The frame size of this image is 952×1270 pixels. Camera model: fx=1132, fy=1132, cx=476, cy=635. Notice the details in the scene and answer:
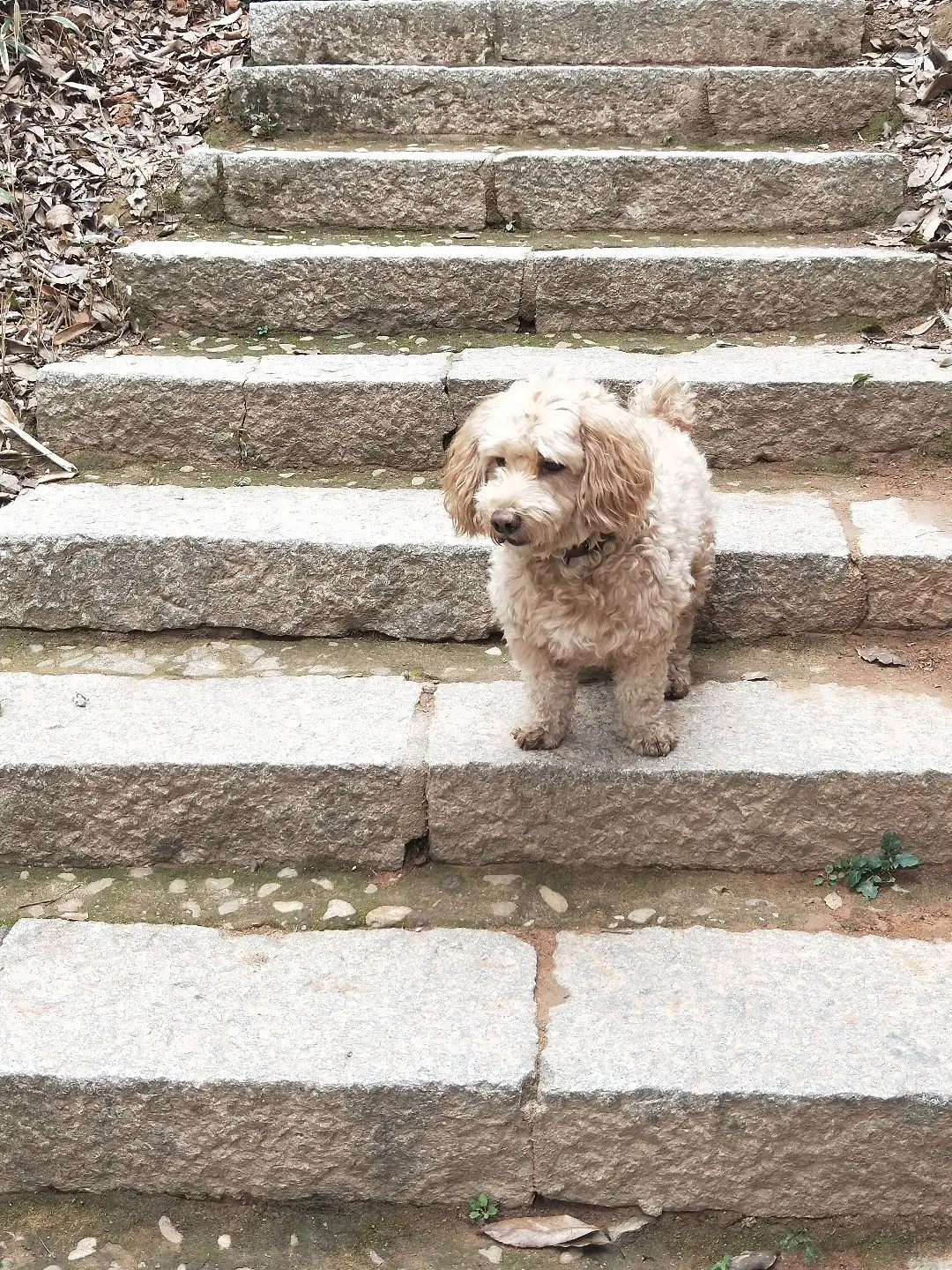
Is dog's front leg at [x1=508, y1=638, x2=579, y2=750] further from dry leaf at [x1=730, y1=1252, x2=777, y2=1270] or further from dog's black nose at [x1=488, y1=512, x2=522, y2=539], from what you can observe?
dry leaf at [x1=730, y1=1252, x2=777, y2=1270]

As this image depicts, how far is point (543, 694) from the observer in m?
2.82

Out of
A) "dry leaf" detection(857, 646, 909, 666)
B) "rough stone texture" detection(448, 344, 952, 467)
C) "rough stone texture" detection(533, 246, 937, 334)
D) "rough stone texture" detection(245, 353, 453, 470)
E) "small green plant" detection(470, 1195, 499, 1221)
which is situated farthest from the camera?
"rough stone texture" detection(533, 246, 937, 334)

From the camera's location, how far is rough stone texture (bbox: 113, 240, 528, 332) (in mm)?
4125

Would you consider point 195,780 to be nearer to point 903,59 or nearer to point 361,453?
point 361,453

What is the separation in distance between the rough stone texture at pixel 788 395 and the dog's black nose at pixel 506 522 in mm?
1292

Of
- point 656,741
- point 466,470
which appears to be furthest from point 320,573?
point 656,741

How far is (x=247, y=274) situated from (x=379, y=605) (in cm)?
156

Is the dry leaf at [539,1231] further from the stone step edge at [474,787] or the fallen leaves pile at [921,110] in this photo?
the fallen leaves pile at [921,110]

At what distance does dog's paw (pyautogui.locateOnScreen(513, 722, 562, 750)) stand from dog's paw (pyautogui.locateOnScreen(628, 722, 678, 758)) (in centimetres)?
22

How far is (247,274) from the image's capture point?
13.6 feet

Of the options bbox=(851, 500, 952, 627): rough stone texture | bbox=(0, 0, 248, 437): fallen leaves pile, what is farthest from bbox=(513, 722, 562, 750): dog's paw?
bbox=(0, 0, 248, 437): fallen leaves pile

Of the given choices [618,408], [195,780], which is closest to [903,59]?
[618,408]

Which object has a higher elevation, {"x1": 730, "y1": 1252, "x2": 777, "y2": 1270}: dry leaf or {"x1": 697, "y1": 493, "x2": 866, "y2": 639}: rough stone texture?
{"x1": 697, "y1": 493, "x2": 866, "y2": 639}: rough stone texture

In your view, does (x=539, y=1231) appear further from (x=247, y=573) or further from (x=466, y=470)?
(x=247, y=573)
